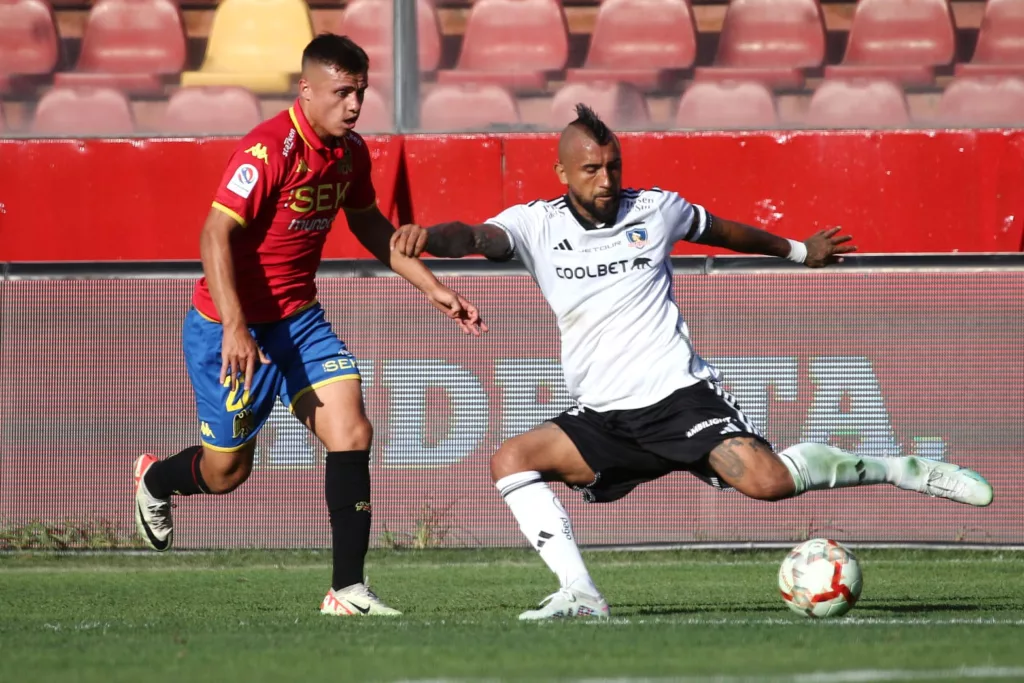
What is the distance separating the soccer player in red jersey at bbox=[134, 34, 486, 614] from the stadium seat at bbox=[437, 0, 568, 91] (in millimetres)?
4422

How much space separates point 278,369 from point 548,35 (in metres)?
5.49

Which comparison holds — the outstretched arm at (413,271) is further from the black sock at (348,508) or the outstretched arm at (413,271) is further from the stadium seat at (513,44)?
the stadium seat at (513,44)

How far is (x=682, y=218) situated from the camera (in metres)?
6.48

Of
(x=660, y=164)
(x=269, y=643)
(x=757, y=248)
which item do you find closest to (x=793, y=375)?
(x=660, y=164)

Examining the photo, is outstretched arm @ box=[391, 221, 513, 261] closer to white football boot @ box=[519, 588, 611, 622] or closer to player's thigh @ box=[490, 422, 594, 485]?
player's thigh @ box=[490, 422, 594, 485]

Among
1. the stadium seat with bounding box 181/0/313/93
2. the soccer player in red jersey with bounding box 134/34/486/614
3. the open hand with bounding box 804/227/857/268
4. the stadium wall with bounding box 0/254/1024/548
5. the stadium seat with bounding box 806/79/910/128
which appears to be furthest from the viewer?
the stadium seat with bounding box 181/0/313/93

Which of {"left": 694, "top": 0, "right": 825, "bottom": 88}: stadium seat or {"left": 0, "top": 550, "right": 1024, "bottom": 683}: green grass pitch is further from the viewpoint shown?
{"left": 694, "top": 0, "right": 825, "bottom": 88}: stadium seat

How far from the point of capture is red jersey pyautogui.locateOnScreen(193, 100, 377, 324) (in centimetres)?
626

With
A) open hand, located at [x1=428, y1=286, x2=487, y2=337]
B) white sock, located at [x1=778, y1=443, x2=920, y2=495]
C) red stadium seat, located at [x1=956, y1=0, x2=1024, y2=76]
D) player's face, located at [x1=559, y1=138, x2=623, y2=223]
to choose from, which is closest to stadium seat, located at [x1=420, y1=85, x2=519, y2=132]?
red stadium seat, located at [x1=956, y1=0, x2=1024, y2=76]

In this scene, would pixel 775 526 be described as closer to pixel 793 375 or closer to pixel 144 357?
pixel 793 375

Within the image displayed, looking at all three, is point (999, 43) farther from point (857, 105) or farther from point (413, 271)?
point (413, 271)

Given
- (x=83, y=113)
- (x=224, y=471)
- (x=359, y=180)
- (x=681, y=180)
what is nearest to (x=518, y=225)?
(x=359, y=180)

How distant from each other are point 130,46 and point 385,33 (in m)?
2.15

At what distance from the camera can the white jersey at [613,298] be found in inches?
243
